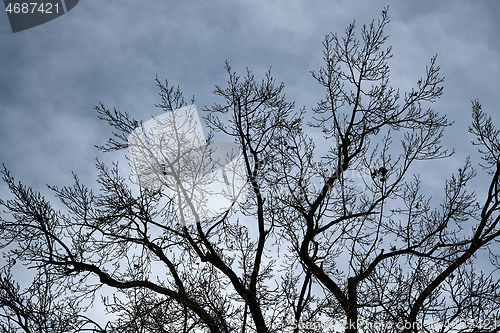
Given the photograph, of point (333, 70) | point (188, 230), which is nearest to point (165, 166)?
point (188, 230)

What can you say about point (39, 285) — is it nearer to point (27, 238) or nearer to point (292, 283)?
point (27, 238)

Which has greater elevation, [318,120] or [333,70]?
[333,70]

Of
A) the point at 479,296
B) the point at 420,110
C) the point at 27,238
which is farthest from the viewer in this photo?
the point at 420,110

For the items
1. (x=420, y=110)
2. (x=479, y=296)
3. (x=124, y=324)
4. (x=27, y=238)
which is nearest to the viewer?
(x=479, y=296)

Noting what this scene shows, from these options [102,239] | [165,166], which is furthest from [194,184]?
[102,239]

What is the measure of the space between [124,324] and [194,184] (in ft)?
10.3

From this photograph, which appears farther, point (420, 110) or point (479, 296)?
point (420, 110)

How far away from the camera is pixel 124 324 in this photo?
792 cm

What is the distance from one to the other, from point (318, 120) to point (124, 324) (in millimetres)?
6076

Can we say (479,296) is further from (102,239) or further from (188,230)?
(102,239)

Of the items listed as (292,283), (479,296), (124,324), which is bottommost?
(479,296)

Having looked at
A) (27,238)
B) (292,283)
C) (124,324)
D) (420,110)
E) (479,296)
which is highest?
(420,110)

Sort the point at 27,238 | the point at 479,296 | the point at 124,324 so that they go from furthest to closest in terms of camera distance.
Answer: the point at 27,238 → the point at 124,324 → the point at 479,296

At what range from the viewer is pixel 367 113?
960 cm
